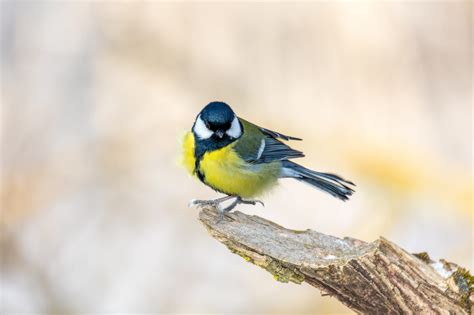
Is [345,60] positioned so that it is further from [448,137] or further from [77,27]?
[77,27]

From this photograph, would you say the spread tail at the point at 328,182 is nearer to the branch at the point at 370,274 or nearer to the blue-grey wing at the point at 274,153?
the blue-grey wing at the point at 274,153

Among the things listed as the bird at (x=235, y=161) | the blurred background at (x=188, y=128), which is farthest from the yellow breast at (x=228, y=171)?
the blurred background at (x=188, y=128)

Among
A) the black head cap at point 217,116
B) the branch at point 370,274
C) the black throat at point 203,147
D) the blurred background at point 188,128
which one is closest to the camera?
the branch at point 370,274

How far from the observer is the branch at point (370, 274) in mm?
1832

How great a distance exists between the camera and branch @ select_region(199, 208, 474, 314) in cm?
183

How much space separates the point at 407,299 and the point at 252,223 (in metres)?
0.60

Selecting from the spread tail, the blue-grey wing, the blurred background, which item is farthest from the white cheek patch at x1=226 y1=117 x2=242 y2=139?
the blurred background

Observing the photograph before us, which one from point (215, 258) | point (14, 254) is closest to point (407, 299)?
point (215, 258)

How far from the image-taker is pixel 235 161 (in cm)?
279

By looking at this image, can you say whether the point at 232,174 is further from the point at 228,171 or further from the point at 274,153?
the point at 274,153

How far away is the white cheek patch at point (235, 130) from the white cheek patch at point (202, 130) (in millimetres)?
92

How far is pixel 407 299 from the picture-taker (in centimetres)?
185

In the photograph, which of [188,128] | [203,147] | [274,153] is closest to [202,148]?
[203,147]

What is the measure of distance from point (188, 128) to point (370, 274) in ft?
7.12
